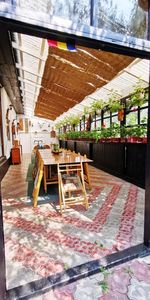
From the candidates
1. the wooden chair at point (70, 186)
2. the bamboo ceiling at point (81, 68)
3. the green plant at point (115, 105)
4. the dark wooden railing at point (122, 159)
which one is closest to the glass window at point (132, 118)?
the green plant at point (115, 105)

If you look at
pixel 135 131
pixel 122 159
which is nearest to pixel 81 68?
pixel 135 131

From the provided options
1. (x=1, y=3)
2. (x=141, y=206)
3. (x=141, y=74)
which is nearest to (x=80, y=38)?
(x=1, y=3)

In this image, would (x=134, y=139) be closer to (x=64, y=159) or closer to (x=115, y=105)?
(x=115, y=105)

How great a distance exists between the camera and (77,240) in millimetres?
2266

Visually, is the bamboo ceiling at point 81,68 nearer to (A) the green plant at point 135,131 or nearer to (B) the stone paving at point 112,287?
(A) the green plant at point 135,131

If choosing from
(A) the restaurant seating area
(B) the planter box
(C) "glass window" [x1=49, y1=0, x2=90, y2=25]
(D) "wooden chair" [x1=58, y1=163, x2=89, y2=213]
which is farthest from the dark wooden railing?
(C) "glass window" [x1=49, y1=0, x2=90, y2=25]

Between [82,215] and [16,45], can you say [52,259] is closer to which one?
[82,215]

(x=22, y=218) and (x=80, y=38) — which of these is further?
(x=22, y=218)

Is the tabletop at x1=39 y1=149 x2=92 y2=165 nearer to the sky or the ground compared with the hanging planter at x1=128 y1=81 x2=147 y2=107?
nearer to the ground

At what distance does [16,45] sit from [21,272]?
4.44m

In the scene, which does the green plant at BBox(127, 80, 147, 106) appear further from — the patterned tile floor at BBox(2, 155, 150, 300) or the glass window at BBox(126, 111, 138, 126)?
the patterned tile floor at BBox(2, 155, 150, 300)

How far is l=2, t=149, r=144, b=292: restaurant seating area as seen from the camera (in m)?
1.89

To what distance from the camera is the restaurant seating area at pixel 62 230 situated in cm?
189

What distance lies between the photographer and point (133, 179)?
4.85 meters
